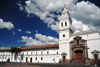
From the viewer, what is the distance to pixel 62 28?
33.8m

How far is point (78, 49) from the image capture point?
28.8 meters

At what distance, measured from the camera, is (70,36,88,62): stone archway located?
92.3 feet

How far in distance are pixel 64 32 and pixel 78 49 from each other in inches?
303

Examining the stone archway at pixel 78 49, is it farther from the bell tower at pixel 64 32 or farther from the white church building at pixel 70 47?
the bell tower at pixel 64 32

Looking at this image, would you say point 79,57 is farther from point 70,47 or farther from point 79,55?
Answer: point 70,47

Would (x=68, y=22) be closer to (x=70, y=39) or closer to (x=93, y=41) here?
(x=70, y=39)

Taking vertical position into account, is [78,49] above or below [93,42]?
below

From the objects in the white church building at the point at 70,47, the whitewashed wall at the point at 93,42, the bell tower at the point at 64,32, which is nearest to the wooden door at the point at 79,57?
the white church building at the point at 70,47

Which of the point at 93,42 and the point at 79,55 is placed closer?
the point at 93,42

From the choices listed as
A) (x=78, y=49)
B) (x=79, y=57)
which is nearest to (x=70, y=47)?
(x=78, y=49)

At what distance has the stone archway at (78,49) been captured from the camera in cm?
2814

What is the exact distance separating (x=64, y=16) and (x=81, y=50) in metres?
13.6

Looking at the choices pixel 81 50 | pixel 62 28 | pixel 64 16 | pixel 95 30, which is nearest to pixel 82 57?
pixel 81 50

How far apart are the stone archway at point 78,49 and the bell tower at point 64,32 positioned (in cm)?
168
